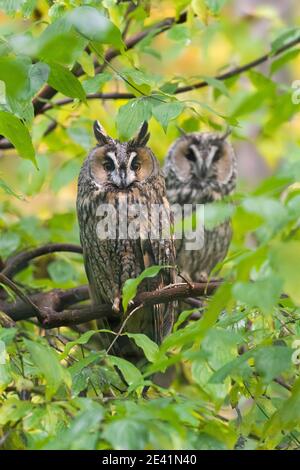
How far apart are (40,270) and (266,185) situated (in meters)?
2.91

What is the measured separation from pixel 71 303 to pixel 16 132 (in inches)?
60.6

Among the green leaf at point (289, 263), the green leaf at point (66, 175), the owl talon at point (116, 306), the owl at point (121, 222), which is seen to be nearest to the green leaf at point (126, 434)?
the green leaf at point (289, 263)

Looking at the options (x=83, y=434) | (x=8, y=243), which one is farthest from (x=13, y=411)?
(x=8, y=243)

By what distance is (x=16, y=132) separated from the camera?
255 centimetres

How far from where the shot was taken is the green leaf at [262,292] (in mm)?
1802

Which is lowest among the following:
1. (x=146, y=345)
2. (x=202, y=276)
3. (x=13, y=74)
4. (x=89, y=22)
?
(x=202, y=276)

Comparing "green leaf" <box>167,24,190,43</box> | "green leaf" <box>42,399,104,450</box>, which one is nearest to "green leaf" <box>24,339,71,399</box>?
"green leaf" <box>42,399,104,450</box>

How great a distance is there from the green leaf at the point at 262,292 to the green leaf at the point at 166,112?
38.9 inches

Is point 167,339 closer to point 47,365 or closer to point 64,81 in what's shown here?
point 47,365

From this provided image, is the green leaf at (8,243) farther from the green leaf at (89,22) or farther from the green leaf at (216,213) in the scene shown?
the green leaf at (216,213)

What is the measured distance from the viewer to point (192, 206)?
5434mm

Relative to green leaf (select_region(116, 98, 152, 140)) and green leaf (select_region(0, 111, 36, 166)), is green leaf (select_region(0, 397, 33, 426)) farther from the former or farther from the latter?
green leaf (select_region(116, 98, 152, 140))
